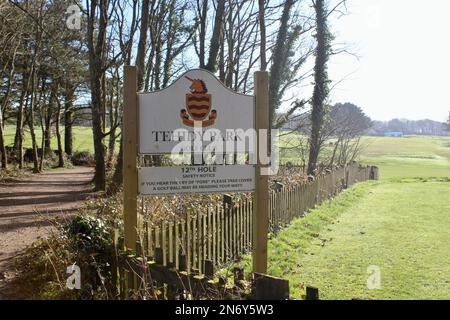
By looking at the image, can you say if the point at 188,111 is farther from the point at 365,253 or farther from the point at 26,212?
the point at 26,212

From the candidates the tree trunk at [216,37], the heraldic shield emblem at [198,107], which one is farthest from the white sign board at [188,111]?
the tree trunk at [216,37]

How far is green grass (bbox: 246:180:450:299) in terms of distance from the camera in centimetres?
603

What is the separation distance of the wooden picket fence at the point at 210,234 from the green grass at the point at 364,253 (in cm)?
53

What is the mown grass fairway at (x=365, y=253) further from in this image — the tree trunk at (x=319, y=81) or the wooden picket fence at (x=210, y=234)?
the tree trunk at (x=319, y=81)

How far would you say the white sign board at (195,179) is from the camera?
205 inches

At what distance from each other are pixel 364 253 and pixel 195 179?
14.0 feet

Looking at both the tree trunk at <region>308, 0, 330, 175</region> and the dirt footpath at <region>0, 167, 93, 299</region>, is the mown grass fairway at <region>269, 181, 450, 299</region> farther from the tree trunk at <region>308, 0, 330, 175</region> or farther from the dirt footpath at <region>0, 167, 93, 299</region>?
the tree trunk at <region>308, 0, 330, 175</region>

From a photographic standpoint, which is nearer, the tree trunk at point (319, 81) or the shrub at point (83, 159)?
the tree trunk at point (319, 81)

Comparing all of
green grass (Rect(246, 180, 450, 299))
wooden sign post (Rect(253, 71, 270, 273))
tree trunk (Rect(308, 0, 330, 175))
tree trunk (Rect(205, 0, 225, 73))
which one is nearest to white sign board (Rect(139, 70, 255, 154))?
wooden sign post (Rect(253, 71, 270, 273))

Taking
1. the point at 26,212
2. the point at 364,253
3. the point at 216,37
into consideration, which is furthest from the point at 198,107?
the point at 216,37

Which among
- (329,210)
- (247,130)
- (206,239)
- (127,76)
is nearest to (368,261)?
(206,239)

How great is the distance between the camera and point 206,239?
640 cm
